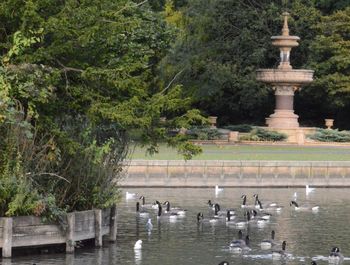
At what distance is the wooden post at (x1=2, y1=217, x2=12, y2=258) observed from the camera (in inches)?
1097

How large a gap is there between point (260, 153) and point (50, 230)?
1315 inches

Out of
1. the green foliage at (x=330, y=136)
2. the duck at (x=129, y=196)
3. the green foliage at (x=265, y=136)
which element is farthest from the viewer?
the green foliage at (x=330, y=136)

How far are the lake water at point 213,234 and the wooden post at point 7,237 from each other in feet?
0.84

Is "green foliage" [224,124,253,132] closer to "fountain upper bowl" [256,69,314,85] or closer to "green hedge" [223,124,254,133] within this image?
"green hedge" [223,124,254,133]

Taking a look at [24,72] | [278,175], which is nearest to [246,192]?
[278,175]

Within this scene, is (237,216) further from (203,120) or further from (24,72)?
(24,72)

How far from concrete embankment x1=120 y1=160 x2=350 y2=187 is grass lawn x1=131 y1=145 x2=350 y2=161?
10.6ft

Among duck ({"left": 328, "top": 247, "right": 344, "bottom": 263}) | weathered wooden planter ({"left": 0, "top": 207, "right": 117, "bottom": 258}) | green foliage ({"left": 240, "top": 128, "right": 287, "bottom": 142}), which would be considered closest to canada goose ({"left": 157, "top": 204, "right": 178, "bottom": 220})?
weathered wooden planter ({"left": 0, "top": 207, "right": 117, "bottom": 258})

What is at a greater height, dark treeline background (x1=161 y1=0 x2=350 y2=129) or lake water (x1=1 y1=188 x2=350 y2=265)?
dark treeline background (x1=161 y1=0 x2=350 y2=129)

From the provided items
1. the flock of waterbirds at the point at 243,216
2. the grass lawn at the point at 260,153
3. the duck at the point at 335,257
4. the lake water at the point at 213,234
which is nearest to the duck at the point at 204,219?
the flock of waterbirds at the point at 243,216

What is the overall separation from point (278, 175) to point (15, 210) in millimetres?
27180

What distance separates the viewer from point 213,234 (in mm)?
36562

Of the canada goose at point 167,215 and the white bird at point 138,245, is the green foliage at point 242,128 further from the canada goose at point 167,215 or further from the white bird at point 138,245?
the white bird at point 138,245

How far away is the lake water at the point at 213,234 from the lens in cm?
2992
